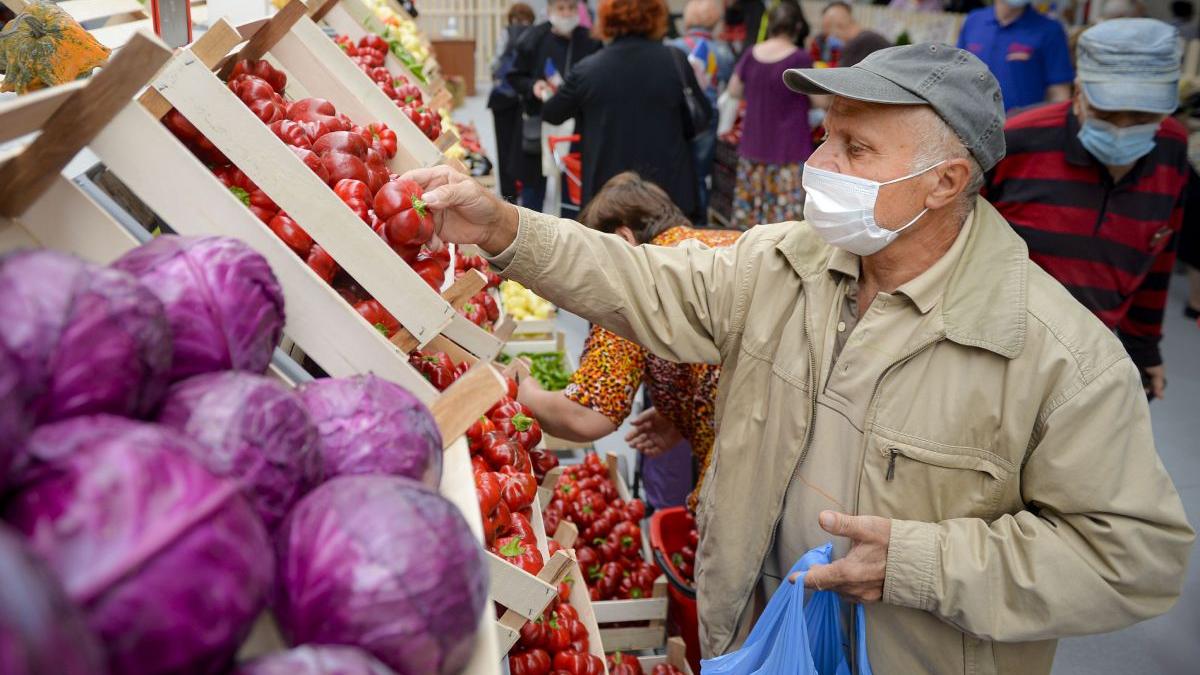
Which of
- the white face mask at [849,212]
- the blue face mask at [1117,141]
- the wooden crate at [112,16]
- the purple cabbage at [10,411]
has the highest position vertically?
the wooden crate at [112,16]

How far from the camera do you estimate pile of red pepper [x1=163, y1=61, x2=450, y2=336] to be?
1601mm

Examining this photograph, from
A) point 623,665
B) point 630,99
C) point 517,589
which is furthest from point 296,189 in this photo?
point 630,99

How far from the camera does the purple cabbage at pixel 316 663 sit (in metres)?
0.70

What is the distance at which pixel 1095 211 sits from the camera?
136 inches

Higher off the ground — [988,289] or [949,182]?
[949,182]

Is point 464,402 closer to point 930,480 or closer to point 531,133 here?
point 930,480

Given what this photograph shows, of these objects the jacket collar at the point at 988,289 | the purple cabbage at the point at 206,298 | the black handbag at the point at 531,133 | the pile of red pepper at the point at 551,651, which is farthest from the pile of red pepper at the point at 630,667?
the black handbag at the point at 531,133

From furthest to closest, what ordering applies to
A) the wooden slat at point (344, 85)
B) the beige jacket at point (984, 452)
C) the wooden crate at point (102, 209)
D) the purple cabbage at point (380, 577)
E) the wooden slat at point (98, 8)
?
1. the wooden slat at point (98, 8)
2. the wooden slat at point (344, 85)
3. the beige jacket at point (984, 452)
4. the wooden crate at point (102, 209)
5. the purple cabbage at point (380, 577)

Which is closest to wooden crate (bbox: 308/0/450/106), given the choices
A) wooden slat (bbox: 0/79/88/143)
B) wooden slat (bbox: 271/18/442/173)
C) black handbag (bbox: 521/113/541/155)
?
wooden slat (bbox: 271/18/442/173)

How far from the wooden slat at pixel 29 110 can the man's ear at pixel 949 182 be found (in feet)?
5.33

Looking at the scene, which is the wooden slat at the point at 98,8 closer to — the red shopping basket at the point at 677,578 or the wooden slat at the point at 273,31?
the wooden slat at the point at 273,31

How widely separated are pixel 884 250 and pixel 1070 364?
468 millimetres

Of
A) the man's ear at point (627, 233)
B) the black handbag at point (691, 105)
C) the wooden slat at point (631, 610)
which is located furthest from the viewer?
the black handbag at point (691, 105)

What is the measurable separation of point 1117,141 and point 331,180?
9.43 feet
